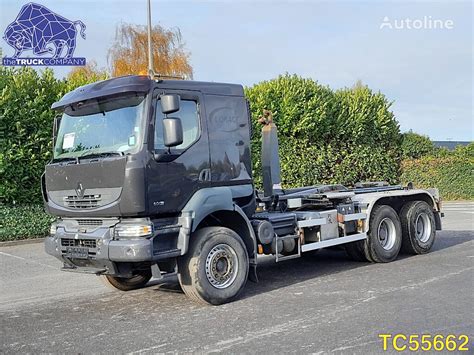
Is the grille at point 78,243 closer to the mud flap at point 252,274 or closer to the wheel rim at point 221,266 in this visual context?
the wheel rim at point 221,266

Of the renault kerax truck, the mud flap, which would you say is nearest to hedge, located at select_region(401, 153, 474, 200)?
the renault kerax truck

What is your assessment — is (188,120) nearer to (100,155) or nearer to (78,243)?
(100,155)

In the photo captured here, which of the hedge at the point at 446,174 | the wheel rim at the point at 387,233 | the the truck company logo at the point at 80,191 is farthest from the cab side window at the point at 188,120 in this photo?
the hedge at the point at 446,174

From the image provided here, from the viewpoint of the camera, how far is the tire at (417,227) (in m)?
9.81

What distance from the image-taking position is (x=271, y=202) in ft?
27.5

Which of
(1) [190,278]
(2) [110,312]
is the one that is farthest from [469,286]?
(2) [110,312]

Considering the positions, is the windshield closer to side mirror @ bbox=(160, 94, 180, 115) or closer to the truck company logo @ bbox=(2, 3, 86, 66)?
side mirror @ bbox=(160, 94, 180, 115)

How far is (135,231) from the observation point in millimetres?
6055

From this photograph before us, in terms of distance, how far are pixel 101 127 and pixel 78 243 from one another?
1495 millimetres

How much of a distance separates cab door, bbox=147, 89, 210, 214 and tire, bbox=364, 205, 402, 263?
146 inches

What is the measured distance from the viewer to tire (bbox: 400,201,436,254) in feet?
32.2

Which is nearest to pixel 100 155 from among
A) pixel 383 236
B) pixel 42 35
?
pixel 383 236

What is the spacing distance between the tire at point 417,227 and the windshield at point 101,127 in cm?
586

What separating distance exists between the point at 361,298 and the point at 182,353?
2.78 meters
